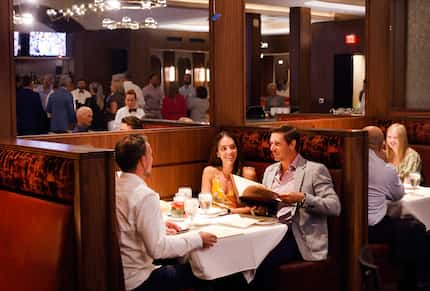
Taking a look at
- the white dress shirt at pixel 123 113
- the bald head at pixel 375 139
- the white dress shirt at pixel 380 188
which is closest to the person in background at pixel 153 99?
the white dress shirt at pixel 123 113

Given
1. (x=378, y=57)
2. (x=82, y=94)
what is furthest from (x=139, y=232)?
(x=82, y=94)

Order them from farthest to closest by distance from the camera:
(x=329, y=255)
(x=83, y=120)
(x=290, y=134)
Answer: (x=83, y=120) → (x=329, y=255) → (x=290, y=134)

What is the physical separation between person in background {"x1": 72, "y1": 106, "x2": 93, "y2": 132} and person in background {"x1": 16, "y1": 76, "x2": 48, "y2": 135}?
1.10ft

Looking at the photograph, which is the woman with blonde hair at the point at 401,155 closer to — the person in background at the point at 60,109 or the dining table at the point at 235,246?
the dining table at the point at 235,246

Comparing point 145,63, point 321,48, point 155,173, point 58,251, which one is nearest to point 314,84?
point 321,48

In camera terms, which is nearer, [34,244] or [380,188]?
[34,244]

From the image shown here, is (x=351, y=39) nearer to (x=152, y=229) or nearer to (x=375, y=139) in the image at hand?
(x=375, y=139)

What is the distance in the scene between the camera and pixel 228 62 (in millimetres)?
5242

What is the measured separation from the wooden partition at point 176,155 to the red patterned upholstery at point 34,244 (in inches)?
55.9

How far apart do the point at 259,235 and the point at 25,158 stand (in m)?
1.21

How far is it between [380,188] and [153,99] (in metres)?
4.50

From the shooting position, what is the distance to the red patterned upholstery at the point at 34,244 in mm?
2748

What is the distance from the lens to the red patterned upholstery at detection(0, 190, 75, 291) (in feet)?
9.02

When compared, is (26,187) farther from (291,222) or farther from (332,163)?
(332,163)
